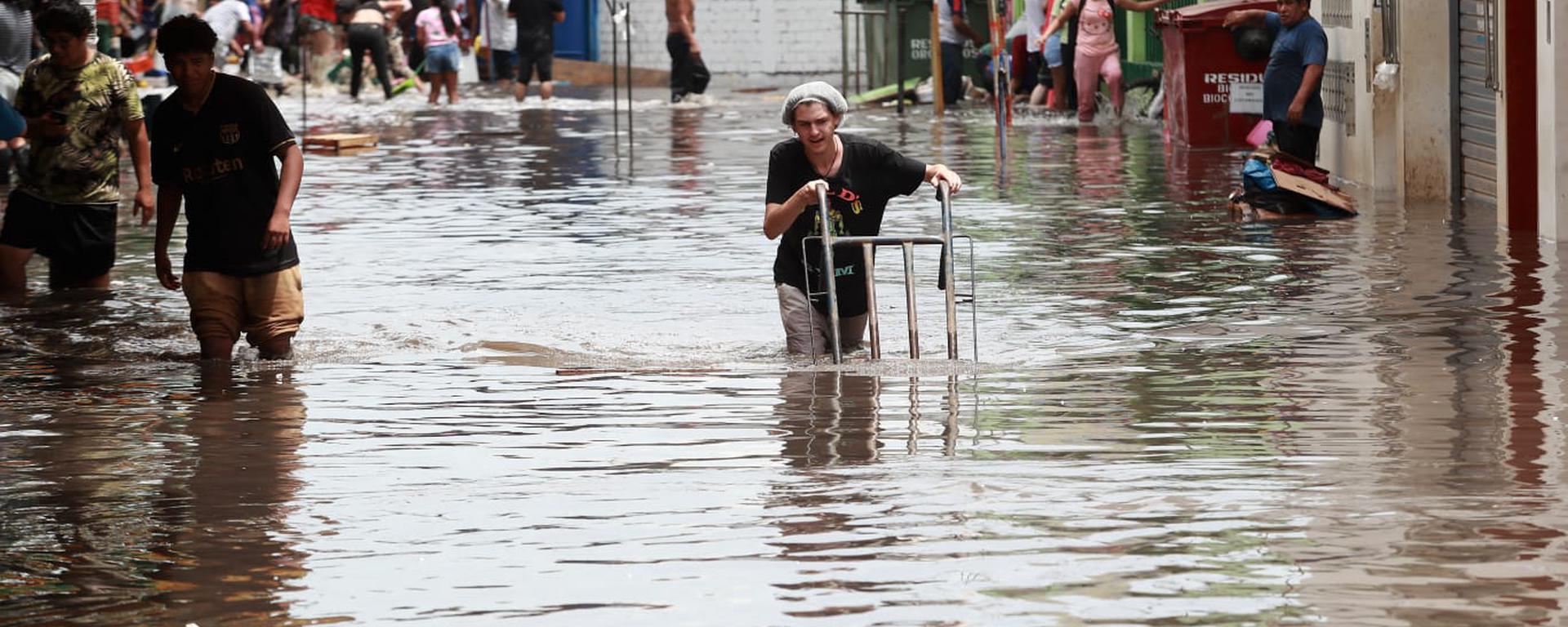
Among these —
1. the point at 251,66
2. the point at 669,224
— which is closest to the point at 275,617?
the point at 669,224

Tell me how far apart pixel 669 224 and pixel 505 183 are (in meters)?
4.09

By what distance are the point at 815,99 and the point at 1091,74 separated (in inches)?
677

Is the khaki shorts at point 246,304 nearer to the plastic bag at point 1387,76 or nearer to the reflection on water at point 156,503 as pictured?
the reflection on water at point 156,503

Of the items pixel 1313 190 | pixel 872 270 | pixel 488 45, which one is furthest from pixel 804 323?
pixel 488 45

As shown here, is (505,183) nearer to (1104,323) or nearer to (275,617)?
(1104,323)

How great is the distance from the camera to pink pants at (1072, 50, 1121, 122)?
26375 millimetres

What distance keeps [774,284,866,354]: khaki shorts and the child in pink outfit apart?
52.3 ft

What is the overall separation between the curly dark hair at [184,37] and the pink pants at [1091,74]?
1718 cm

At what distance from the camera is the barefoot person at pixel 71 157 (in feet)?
40.8

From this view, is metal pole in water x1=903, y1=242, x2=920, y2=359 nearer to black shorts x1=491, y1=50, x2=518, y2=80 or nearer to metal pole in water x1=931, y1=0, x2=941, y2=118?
metal pole in water x1=931, y1=0, x2=941, y2=118

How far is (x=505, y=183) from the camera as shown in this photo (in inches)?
815

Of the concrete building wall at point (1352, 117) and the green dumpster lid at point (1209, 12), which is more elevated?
the green dumpster lid at point (1209, 12)

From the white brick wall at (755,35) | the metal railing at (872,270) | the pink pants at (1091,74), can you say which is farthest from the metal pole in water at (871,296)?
the white brick wall at (755,35)

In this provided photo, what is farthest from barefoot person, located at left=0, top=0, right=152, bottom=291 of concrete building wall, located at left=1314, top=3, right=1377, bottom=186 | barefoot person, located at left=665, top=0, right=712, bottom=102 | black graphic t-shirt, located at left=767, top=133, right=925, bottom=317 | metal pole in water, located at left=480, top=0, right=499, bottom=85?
metal pole in water, located at left=480, top=0, right=499, bottom=85
